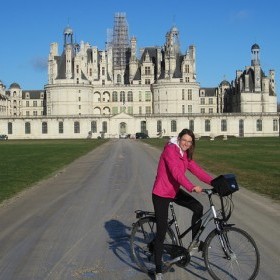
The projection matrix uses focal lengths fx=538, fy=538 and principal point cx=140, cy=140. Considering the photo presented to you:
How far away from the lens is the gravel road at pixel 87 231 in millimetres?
7734

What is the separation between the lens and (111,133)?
404ft

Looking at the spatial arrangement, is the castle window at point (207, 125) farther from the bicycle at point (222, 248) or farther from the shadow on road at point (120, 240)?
the bicycle at point (222, 248)

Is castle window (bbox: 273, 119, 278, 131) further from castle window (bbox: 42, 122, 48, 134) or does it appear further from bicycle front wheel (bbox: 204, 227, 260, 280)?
bicycle front wheel (bbox: 204, 227, 260, 280)

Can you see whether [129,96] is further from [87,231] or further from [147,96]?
[87,231]

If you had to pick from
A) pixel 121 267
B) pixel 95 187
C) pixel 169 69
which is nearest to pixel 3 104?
pixel 169 69

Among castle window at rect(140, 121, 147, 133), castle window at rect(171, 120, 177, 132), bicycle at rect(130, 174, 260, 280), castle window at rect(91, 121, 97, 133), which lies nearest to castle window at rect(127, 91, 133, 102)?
castle window at rect(140, 121, 147, 133)

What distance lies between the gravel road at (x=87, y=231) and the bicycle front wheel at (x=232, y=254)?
0.24 meters

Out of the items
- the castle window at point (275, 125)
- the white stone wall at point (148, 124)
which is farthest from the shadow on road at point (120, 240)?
the castle window at point (275, 125)

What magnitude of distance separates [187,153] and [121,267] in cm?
197

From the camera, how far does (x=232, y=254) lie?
23.7 ft

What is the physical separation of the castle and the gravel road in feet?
337

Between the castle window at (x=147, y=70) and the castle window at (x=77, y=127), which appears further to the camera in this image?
the castle window at (x=147, y=70)

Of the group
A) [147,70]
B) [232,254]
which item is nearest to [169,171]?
[232,254]

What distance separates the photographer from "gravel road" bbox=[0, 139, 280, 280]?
25.4 feet
